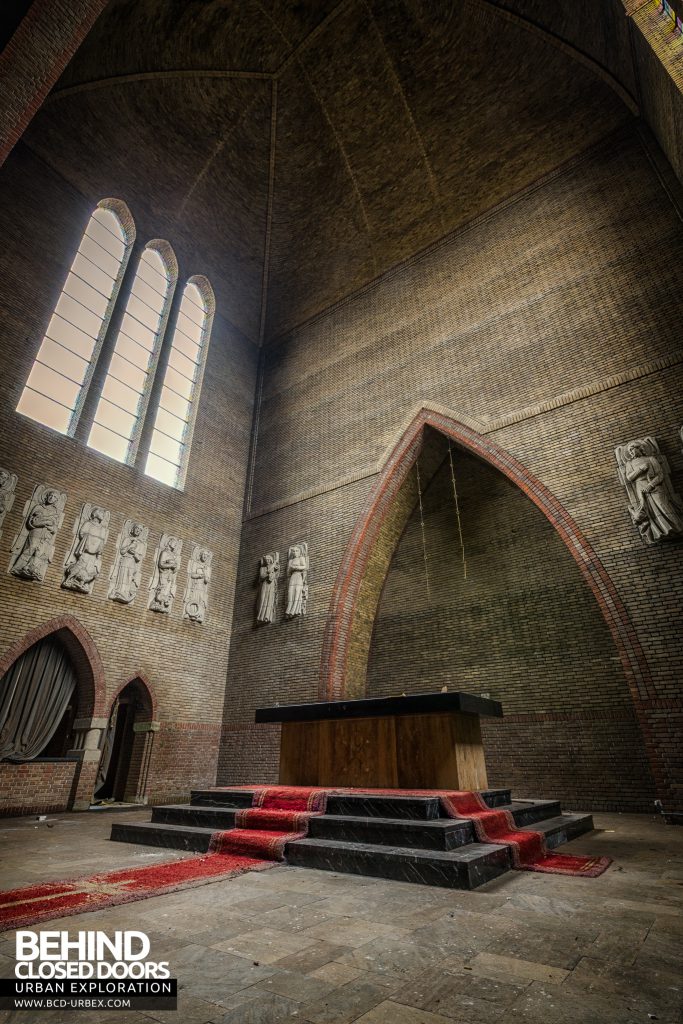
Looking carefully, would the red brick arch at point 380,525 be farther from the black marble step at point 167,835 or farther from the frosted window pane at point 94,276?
the frosted window pane at point 94,276

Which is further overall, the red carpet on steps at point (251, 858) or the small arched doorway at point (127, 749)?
the small arched doorway at point (127, 749)

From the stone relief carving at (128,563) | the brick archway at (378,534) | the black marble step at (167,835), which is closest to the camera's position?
the black marble step at (167,835)

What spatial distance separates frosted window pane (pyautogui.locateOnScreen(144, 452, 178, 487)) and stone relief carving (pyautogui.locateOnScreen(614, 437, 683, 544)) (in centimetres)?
815

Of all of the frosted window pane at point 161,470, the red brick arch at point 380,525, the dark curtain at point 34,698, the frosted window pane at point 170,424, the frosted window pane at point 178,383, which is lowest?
the dark curtain at point 34,698

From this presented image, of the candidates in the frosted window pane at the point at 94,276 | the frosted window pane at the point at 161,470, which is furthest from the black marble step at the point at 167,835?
the frosted window pane at the point at 94,276

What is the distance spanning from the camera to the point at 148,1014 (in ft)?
5.32

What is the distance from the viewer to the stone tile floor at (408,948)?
1632mm

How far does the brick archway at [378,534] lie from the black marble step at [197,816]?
145 inches

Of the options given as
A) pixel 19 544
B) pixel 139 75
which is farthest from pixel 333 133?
pixel 19 544

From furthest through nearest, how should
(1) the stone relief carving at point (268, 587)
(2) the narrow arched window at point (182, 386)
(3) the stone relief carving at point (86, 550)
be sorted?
(2) the narrow arched window at point (182, 386) → (1) the stone relief carving at point (268, 587) → (3) the stone relief carving at point (86, 550)

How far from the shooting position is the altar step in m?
3.29

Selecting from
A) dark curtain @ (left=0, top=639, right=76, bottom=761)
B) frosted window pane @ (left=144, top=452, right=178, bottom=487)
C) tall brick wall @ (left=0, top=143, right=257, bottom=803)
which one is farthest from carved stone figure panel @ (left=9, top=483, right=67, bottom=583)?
frosted window pane @ (left=144, top=452, right=178, bottom=487)

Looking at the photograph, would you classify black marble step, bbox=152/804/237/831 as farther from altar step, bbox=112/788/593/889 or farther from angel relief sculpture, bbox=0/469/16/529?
angel relief sculpture, bbox=0/469/16/529

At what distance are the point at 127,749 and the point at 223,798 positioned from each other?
205 inches
